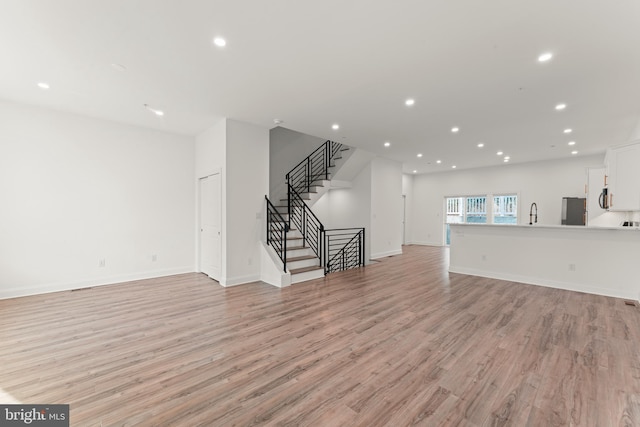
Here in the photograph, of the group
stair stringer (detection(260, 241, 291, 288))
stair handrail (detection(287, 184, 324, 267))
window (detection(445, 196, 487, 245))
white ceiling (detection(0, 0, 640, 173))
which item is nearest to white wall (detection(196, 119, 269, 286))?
stair stringer (detection(260, 241, 291, 288))

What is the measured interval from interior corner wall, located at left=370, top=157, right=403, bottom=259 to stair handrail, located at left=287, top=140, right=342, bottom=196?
1.38 meters

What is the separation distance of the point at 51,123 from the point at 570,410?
7.67 meters

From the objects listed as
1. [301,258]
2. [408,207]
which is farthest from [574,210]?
[301,258]

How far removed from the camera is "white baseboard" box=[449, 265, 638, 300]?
14.9ft

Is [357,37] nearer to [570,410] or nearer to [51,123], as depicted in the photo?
[570,410]

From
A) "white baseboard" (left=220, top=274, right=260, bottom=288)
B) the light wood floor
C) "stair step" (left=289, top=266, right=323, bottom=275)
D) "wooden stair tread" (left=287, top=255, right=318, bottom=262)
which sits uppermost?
"wooden stair tread" (left=287, top=255, right=318, bottom=262)

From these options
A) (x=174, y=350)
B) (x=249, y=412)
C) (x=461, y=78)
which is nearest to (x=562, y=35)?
(x=461, y=78)

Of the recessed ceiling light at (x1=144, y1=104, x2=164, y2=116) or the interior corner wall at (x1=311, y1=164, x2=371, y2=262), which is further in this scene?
the interior corner wall at (x1=311, y1=164, x2=371, y2=262)

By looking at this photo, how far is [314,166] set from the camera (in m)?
8.55

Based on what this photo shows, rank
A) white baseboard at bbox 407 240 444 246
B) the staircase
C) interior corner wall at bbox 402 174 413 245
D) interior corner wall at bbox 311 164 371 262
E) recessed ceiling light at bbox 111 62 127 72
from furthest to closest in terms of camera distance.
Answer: interior corner wall at bbox 402 174 413 245
white baseboard at bbox 407 240 444 246
interior corner wall at bbox 311 164 371 262
the staircase
recessed ceiling light at bbox 111 62 127 72

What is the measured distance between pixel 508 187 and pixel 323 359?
10449 mm

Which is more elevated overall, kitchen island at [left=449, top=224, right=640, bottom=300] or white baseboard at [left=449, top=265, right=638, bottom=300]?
kitchen island at [left=449, top=224, right=640, bottom=300]

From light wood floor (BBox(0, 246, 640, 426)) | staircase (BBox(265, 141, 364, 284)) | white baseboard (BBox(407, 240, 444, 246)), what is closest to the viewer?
light wood floor (BBox(0, 246, 640, 426))

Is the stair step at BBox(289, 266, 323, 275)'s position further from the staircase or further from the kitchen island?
the kitchen island
